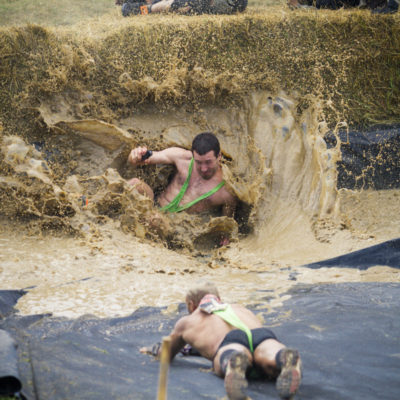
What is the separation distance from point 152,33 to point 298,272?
3.36 metres

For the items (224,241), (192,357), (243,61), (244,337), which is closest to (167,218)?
(224,241)

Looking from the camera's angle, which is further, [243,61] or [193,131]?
[243,61]

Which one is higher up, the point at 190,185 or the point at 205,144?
the point at 205,144

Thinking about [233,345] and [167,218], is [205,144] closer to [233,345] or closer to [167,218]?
[167,218]

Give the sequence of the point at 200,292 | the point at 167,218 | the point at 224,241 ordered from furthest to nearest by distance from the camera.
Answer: the point at 167,218
the point at 224,241
the point at 200,292

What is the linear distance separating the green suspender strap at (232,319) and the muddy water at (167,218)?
2.33ft

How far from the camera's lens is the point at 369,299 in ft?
8.93

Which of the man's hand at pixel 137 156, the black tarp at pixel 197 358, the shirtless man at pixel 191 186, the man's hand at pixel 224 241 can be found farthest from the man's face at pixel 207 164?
the black tarp at pixel 197 358

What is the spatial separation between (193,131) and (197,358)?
3.65m

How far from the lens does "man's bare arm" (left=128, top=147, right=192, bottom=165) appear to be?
16.5 ft

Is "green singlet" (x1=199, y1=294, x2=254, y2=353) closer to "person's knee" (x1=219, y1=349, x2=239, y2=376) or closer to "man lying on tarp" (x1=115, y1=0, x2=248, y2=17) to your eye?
"person's knee" (x1=219, y1=349, x2=239, y2=376)

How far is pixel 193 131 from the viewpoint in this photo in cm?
554

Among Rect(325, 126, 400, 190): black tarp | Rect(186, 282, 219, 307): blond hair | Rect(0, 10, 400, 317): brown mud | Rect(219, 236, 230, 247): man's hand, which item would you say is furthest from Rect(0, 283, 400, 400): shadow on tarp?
Rect(325, 126, 400, 190): black tarp

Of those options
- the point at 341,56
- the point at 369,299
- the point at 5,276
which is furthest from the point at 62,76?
the point at 369,299
